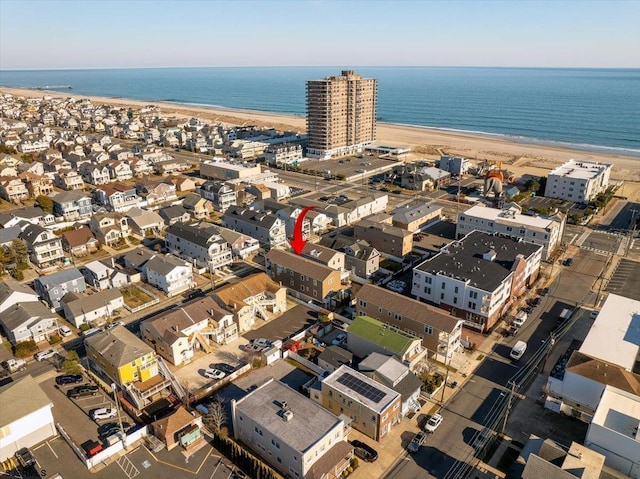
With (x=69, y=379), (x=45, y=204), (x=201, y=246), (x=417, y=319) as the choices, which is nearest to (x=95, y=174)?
(x=45, y=204)

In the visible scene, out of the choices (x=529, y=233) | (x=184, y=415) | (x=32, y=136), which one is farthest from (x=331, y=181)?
(x=32, y=136)

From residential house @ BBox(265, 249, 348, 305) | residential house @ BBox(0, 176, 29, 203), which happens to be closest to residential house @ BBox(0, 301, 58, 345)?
residential house @ BBox(265, 249, 348, 305)

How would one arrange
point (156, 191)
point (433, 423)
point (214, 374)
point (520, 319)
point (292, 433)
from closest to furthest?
point (292, 433) → point (433, 423) → point (214, 374) → point (520, 319) → point (156, 191)

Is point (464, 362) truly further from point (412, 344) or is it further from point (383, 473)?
point (383, 473)

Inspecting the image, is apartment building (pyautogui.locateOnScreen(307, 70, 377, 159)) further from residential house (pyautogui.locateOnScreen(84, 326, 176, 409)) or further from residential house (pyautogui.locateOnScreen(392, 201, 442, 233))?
residential house (pyautogui.locateOnScreen(84, 326, 176, 409))

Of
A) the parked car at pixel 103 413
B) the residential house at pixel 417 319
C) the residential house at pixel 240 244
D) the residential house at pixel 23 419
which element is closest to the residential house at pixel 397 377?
the residential house at pixel 417 319

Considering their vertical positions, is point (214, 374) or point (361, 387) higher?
point (361, 387)

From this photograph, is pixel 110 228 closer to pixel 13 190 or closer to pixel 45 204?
pixel 45 204
